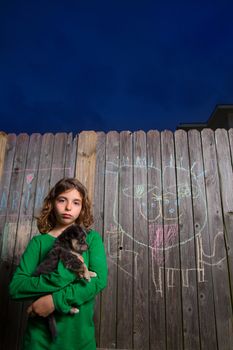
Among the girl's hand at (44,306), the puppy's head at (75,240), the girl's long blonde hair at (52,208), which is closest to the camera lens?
the girl's hand at (44,306)

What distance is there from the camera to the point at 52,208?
1.89m

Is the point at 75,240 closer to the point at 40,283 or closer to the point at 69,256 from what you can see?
the point at 69,256

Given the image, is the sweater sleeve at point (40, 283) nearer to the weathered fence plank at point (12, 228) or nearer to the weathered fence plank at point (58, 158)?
the weathered fence plank at point (12, 228)

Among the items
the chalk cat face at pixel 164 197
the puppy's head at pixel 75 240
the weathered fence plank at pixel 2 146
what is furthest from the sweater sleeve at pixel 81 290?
the weathered fence plank at pixel 2 146

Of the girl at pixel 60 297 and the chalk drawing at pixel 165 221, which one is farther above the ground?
the chalk drawing at pixel 165 221

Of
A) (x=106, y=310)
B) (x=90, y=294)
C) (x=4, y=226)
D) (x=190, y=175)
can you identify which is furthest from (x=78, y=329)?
(x=190, y=175)

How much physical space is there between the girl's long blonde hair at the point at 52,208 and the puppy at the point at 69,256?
10.0 inches

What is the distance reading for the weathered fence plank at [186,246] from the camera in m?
2.25

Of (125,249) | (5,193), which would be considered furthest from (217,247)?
(5,193)

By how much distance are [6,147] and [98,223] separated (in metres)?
1.44

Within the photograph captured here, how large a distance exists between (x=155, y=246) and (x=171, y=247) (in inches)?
6.1

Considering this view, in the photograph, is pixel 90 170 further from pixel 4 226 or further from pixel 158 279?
pixel 158 279

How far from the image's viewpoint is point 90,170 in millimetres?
2797

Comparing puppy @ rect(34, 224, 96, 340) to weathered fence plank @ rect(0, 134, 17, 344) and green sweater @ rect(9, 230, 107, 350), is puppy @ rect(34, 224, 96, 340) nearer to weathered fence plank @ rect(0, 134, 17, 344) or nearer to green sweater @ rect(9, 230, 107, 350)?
green sweater @ rect(9, 230, 107, 350)
